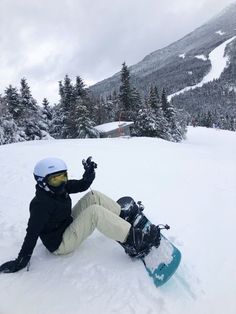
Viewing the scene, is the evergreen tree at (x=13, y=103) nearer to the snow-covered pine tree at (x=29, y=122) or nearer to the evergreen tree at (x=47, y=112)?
the snow-covered pine tree at (x=29, y=122)

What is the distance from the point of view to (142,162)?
12516 millimetres

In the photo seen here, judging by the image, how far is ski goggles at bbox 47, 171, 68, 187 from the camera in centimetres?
496

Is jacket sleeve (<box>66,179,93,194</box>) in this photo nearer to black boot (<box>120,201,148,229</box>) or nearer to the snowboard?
black boot (<box>120,201,148,229</box>)

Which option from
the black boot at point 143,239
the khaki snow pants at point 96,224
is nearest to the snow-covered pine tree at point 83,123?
the khaki snow pants at point 96,224

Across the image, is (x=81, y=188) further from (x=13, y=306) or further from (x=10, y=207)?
(x=10, y=207)

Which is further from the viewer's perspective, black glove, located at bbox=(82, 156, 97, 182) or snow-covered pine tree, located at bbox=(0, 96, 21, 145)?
snow-covered pine tree, located at bbox=(0, 96, 21, 145)

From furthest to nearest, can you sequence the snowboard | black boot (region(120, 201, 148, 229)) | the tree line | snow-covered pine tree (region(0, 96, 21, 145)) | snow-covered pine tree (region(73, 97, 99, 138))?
snow-covered pine tree (region(73, 97, 99, 138)), the tree line, snow-covered pine tree (region(0, 96, 21, 145)), black boot (region(120, 201, 148, 229)), the snowboard

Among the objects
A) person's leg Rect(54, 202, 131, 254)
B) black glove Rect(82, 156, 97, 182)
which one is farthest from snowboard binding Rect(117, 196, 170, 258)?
black glove Rect(82, 156, 97, 182)

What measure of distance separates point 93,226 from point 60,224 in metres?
0.49

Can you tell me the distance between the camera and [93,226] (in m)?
5.04

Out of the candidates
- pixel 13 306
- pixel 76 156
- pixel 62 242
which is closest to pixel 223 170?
pixel 76 156

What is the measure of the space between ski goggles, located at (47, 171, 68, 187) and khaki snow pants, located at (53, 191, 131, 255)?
524mm

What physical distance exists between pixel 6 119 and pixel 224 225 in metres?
32.3

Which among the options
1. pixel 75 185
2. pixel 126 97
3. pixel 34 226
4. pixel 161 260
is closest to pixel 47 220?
→ pixel 34 226
